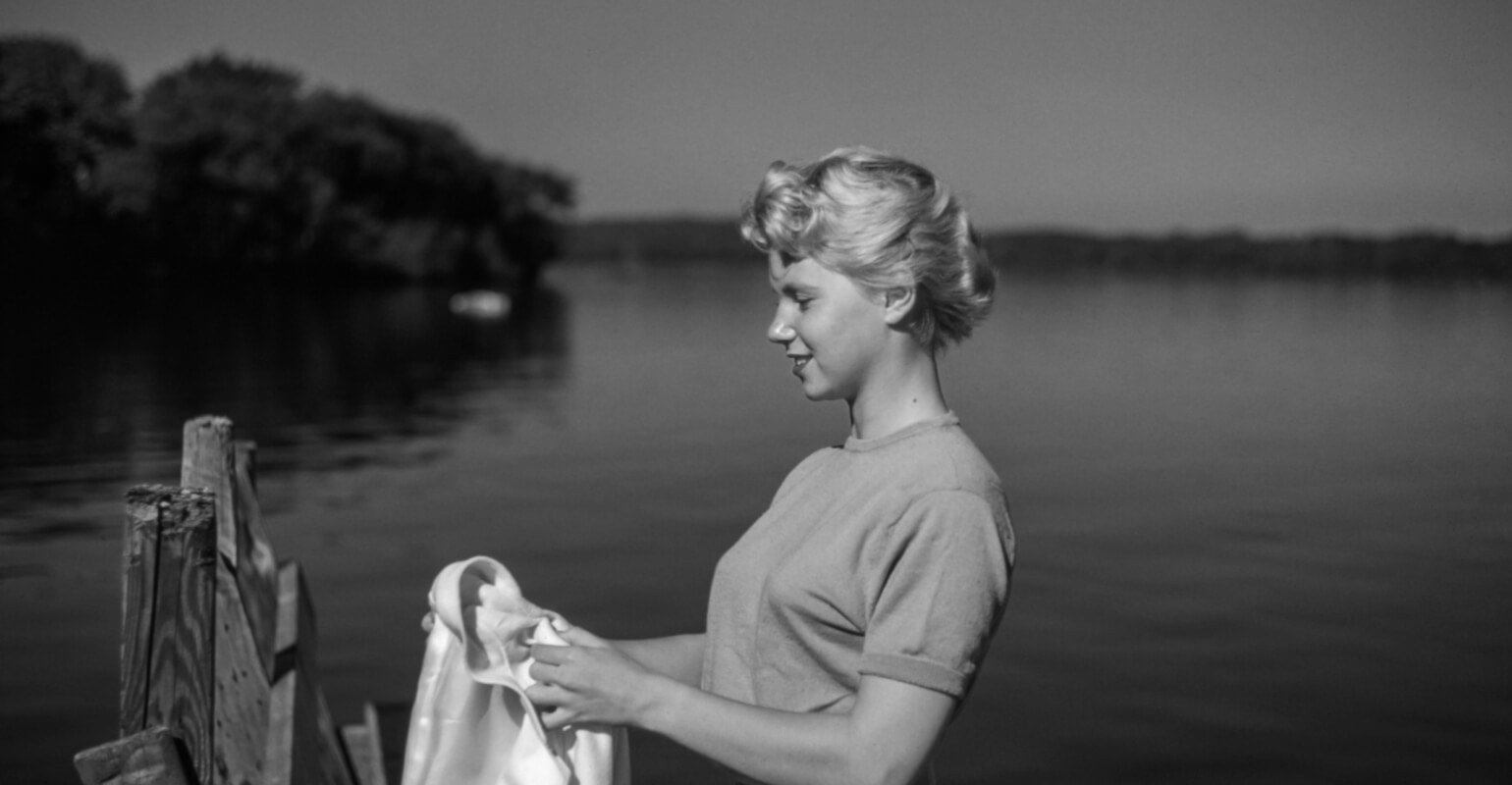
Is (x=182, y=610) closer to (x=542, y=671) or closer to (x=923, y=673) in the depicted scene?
(x=542, y=671)

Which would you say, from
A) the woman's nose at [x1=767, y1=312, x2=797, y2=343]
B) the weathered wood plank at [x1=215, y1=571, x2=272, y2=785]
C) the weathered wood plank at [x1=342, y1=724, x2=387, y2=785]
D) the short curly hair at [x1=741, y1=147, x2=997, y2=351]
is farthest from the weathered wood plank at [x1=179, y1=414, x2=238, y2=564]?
the short curly hair at [x1=741, y1=147, x2=997, y2=351]

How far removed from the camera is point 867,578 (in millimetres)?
2592

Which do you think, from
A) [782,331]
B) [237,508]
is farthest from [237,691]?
[782,331]

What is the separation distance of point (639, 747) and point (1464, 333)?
6639cm

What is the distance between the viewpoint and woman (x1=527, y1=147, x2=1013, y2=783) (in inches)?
98.3

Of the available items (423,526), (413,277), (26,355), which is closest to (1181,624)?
(423,526)

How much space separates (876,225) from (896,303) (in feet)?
0.53

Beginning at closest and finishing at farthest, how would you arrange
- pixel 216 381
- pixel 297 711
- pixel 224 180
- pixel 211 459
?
pixel 211 459, pixel 297 711, pixel 216 381, pixel 224 180

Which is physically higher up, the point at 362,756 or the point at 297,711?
the point at 297,711

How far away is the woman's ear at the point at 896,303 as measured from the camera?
2682 millimetres

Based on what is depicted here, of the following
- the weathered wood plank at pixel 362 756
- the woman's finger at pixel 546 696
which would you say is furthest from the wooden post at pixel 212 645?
the woman's finger at pixel 546 696

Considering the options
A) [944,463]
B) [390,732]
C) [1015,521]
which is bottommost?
[1015,521]

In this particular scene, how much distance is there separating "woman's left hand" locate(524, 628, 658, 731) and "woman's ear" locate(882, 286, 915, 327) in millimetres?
782

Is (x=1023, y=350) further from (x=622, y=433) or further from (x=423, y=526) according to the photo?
(x=423, y=526)
